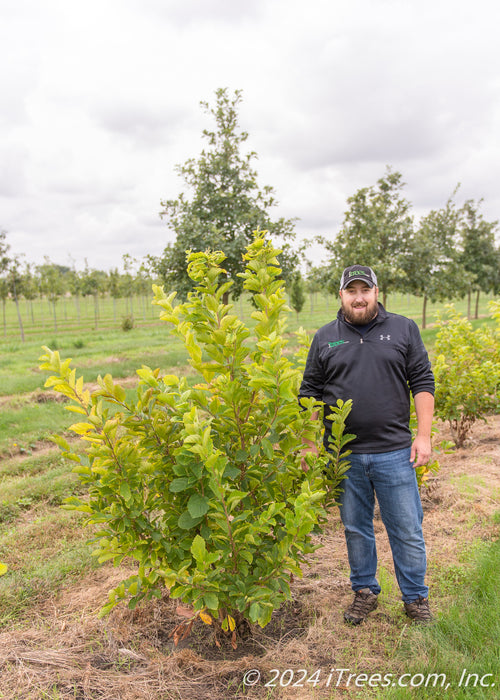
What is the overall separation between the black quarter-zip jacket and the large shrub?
269mm

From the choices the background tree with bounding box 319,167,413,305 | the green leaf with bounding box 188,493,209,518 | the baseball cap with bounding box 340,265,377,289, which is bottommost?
the green leaf with bounding box 188,493,209,518

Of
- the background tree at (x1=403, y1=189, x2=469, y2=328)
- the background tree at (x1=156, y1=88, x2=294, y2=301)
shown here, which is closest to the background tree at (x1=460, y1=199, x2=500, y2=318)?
the background tree at (x1=403, y1=189, x2=469, y2=328)

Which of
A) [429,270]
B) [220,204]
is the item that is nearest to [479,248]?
[429,270]

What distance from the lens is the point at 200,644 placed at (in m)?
2.72

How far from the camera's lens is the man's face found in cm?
282

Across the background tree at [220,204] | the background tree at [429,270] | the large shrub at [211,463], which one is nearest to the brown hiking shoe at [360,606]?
the large shrub at [211,463]

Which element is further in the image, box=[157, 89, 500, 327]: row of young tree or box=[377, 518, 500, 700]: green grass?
box=[157, 89, 500, 327]: row of young tree

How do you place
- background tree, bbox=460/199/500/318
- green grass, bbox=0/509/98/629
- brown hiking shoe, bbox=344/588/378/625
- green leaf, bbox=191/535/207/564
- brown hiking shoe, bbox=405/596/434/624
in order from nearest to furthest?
green leaf, bbox=191/535/207/564
brown hiking shoe, bbox=405/596/434/624
brown hiking shoe, bbox=344/588/378/625
green grass, bbox=0/509/98/629
background tree, bbox=460/199/500/318

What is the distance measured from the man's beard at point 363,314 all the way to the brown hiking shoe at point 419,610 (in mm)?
1731

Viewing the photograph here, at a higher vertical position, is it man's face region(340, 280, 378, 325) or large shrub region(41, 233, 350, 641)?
man's face region(340, 280, 378, 325)

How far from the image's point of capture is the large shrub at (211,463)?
2094 mm

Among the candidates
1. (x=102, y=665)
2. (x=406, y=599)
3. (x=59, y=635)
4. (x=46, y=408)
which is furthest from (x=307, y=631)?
(x=46, y=408)

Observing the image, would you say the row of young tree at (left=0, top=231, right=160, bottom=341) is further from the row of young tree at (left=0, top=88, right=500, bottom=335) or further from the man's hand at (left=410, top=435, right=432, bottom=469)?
the man's hand at (left=410, top=435, right=432, bottom=469)

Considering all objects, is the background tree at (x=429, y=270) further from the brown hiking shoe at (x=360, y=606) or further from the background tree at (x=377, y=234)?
the brown hiking shoe at (x=360, y=606)
